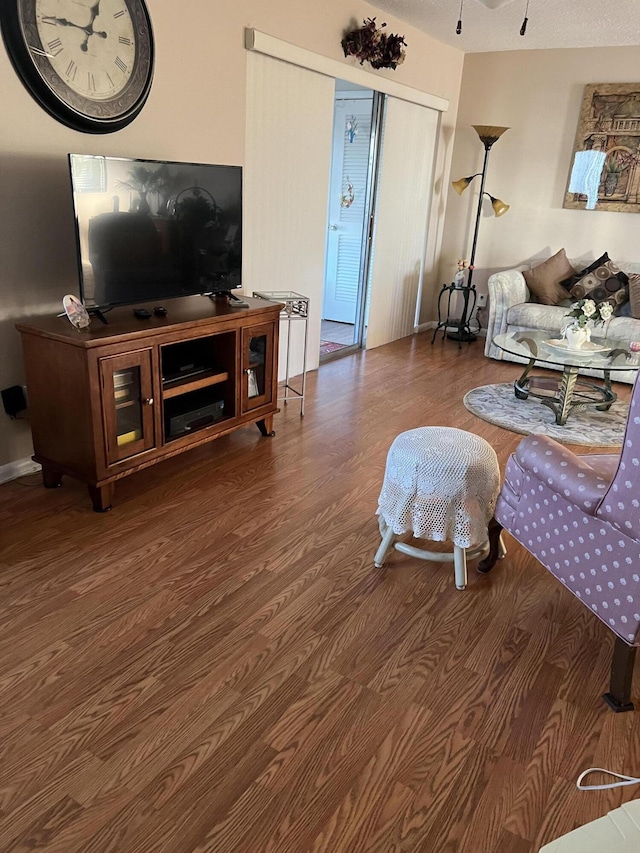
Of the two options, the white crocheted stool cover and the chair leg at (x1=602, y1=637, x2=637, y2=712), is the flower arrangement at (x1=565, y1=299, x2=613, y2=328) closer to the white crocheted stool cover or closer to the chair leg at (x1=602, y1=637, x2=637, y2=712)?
the white crocheted stool cover

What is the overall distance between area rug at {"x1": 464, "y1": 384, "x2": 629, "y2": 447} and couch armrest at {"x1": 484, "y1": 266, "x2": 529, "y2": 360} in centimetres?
91

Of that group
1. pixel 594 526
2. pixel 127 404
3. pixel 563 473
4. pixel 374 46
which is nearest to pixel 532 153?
pixel 374 46

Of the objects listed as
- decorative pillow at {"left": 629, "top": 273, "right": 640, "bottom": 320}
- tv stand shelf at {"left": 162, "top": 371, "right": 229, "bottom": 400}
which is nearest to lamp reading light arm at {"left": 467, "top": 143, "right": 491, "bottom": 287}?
decorative pillow at {"left": 629, "top": 273, "right": 640, "bottom": 320}

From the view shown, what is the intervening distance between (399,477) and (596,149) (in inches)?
178

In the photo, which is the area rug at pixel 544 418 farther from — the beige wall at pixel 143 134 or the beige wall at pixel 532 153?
the beige wall at pixel 143 134

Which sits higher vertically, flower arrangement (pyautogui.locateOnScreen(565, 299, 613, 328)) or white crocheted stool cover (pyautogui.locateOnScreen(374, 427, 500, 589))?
flower arrangement (pyautogui.locateOnScreen(565, 299, 613, 328))

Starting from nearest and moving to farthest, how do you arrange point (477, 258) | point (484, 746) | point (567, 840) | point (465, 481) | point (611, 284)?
1. point (567, 840)
2. point (484, 746)
3. point (465, 481)
4. point (611, 284)
5. point (477, 258)

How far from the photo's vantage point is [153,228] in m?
2.84

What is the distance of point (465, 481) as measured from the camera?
226cm

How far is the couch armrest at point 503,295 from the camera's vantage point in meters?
5.18

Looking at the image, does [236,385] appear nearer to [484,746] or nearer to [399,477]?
[399,477]

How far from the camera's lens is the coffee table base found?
3990mm

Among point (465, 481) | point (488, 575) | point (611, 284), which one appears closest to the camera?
point (465, 481)

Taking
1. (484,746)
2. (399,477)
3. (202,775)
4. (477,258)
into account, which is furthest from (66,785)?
(477,258)
